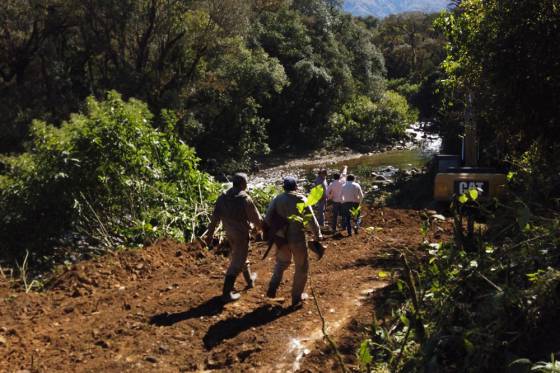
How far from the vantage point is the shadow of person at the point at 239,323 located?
6.34 metres

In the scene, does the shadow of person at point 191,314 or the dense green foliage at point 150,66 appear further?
the dense green foliage at point 150,66

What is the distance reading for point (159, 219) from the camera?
38.8 ft

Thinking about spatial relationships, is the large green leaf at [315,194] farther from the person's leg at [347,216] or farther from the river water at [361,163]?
the river water at [361,163]

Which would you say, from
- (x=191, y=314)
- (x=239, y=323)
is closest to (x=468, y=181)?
(x=239, y=323)

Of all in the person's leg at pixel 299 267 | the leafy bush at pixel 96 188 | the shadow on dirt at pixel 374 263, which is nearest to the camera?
the person's leg at pixel 299 267

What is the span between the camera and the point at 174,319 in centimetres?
689

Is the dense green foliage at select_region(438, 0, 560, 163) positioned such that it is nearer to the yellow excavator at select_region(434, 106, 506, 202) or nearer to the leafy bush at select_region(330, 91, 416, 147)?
the yellow excavator at select_region(434, 106, 506, 202)

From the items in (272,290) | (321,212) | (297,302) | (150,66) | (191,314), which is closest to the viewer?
(191,314)

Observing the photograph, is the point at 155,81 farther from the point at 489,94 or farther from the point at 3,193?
the point at 489,94

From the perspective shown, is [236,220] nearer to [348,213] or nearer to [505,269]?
[505,269]

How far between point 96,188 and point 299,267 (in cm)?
630

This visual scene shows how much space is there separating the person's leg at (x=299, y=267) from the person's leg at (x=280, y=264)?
143 millimetres

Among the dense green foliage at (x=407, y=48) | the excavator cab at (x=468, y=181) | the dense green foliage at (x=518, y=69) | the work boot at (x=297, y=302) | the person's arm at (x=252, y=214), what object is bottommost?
the work boot at (x=297, y=302)

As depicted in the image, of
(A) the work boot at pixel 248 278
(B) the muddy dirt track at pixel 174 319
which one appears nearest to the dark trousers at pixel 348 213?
(B) the muddy dirt track at pixel 174 319
